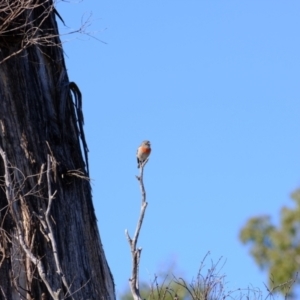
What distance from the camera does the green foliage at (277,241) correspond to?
84.5 ft

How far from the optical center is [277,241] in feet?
88.0

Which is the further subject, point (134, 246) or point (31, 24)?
point (31, 24)

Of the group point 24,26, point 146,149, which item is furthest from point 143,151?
point 24,26

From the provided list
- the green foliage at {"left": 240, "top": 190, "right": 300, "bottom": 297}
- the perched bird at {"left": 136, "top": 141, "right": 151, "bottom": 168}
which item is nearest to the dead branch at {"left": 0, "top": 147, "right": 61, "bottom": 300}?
the perched bird at {"left": 136, "top": 141, "right": 151, "bottom": 168}

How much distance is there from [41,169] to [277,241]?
1904cm

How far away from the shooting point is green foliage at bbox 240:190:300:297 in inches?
1014

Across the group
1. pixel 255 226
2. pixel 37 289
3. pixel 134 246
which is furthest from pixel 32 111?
pixel 255 226

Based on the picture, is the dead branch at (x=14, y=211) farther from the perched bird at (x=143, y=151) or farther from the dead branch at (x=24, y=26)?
the perched bird at (x=143, y=151)

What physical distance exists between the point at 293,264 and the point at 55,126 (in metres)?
16.7

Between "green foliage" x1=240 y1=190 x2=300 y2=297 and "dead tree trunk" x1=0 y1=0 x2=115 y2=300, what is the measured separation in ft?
52.0

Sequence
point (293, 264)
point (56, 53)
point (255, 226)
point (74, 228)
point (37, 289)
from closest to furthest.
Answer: point (37, 289) → point (74, 228) → point (56, 53) → point (293, 264) → point (255, 226)

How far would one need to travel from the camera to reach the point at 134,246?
22.6 ft

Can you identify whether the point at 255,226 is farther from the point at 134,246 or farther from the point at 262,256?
the point at 134,246

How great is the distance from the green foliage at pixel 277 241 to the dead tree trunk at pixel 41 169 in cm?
1586
